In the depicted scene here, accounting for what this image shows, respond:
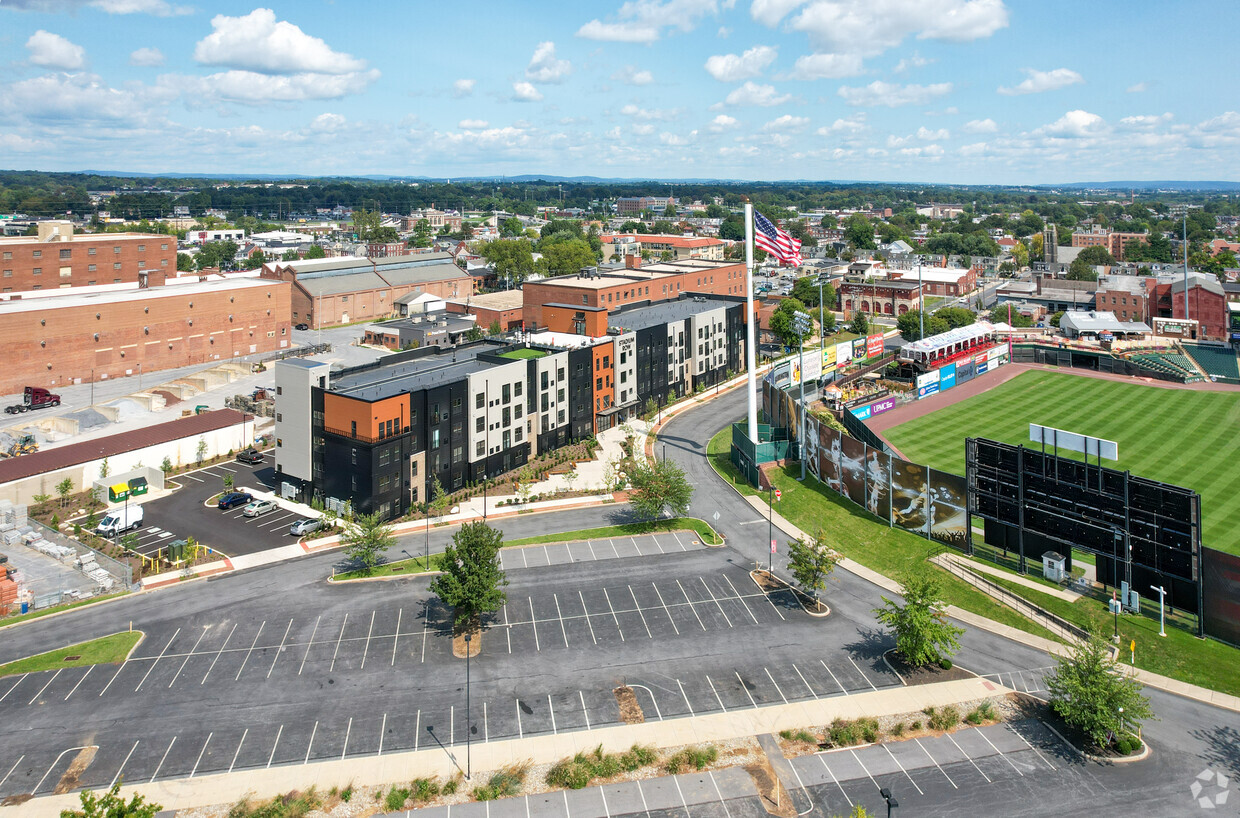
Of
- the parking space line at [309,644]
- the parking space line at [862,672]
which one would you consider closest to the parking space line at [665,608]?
the parking space line at [862,672]

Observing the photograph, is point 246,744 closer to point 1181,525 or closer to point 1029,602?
point 1029,602

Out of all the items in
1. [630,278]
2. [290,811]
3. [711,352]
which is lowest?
[290,811]

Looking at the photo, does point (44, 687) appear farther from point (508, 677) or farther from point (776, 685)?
point (776, 685)

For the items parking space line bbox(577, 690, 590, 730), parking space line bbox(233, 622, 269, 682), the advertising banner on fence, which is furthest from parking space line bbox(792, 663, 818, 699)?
the advertising banner on fence

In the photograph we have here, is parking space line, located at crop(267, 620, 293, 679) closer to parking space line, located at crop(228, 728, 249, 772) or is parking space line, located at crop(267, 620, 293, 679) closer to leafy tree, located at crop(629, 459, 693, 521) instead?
parking space line, located at crop(228, 728, 249, 772)

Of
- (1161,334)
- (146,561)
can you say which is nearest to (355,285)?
(146,561)

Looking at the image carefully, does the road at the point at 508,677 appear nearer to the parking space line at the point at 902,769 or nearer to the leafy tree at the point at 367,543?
the parking space line at the point at 902,769


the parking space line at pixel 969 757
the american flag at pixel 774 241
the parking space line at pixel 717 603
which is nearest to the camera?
the parking space line at pixel 969 757
